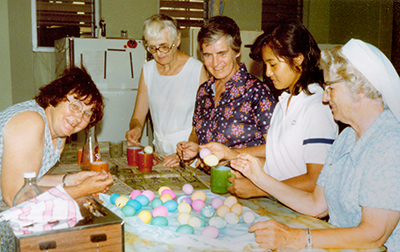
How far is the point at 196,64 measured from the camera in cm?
286

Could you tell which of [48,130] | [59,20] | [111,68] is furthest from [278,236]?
[59,20]

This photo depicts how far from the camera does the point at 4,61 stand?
5219mm

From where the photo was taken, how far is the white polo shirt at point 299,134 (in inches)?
62.9

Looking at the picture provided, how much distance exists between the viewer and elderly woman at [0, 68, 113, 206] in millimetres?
1504

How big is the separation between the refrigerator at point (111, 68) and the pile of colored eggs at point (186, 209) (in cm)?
315

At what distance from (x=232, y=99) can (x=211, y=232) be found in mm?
1066

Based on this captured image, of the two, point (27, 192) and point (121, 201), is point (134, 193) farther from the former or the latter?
point (27, 192)

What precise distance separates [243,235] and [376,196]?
1.52ft

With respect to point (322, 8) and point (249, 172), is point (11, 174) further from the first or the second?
point (322, 8)

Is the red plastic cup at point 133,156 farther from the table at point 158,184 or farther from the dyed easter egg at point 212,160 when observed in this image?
the dyed easter egg at point 212,160

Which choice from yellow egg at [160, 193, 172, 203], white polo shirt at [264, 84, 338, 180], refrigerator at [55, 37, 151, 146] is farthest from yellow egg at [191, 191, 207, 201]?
refrigerator at [55, 37, 151, 146]

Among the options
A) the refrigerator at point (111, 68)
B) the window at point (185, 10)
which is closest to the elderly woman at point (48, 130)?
the refrigerator at point (111, 68)

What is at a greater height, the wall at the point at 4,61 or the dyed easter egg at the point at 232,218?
the wall at the point at 4,61

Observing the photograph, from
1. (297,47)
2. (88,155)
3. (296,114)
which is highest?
(297,47)
